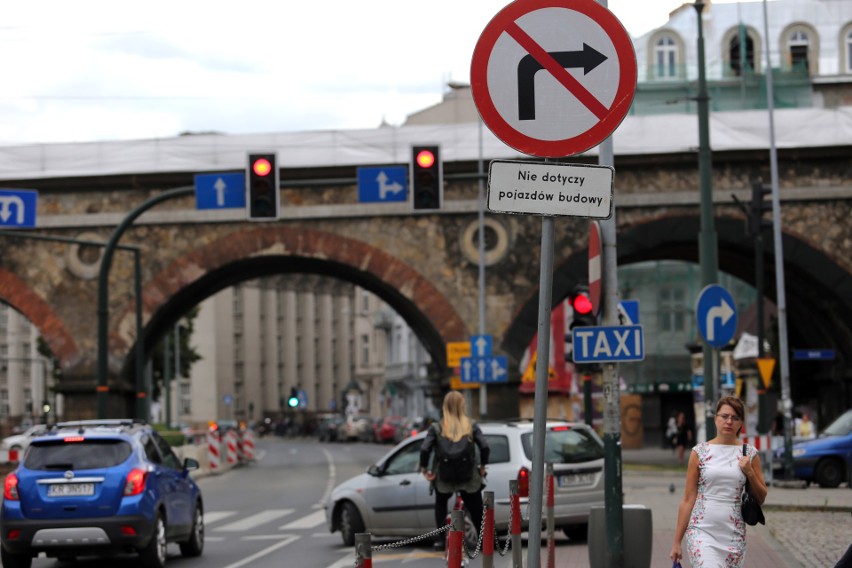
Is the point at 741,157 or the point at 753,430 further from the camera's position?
the point at 753,430

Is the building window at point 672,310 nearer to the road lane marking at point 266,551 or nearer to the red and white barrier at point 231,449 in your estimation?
the red and white barrier at point 231,449

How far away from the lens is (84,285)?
38.9 metres

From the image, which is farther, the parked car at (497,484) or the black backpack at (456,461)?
the parked car at (497,484)

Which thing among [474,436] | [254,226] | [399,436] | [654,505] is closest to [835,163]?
[254,226]

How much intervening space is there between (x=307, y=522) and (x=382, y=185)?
6.73 meters

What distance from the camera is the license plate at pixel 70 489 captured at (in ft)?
52.1

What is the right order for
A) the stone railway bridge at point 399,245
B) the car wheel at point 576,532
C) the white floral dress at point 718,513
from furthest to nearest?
the stone railway bridge at point 399,245 < the car wheel at point 576,532 < the white floral dress at point 718,513

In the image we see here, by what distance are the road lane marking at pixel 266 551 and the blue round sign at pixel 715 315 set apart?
5.84 metres

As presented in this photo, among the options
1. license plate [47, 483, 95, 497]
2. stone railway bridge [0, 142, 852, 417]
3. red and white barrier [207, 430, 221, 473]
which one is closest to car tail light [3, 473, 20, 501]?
license plate [47, 483, 95, 497]

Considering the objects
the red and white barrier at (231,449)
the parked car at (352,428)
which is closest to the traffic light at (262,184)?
the red and white barrier at (231,449)

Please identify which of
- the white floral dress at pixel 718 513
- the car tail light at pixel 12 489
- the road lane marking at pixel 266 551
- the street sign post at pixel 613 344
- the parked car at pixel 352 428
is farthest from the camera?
the parked car at pixel 352 428

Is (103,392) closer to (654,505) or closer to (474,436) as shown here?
(654,505)

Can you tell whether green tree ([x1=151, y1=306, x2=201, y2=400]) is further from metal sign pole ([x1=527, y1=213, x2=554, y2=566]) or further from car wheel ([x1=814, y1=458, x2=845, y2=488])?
metal sign pole ([x1=527, y1=213, x2=554, y2=566])

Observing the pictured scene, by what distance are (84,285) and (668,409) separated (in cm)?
3038
